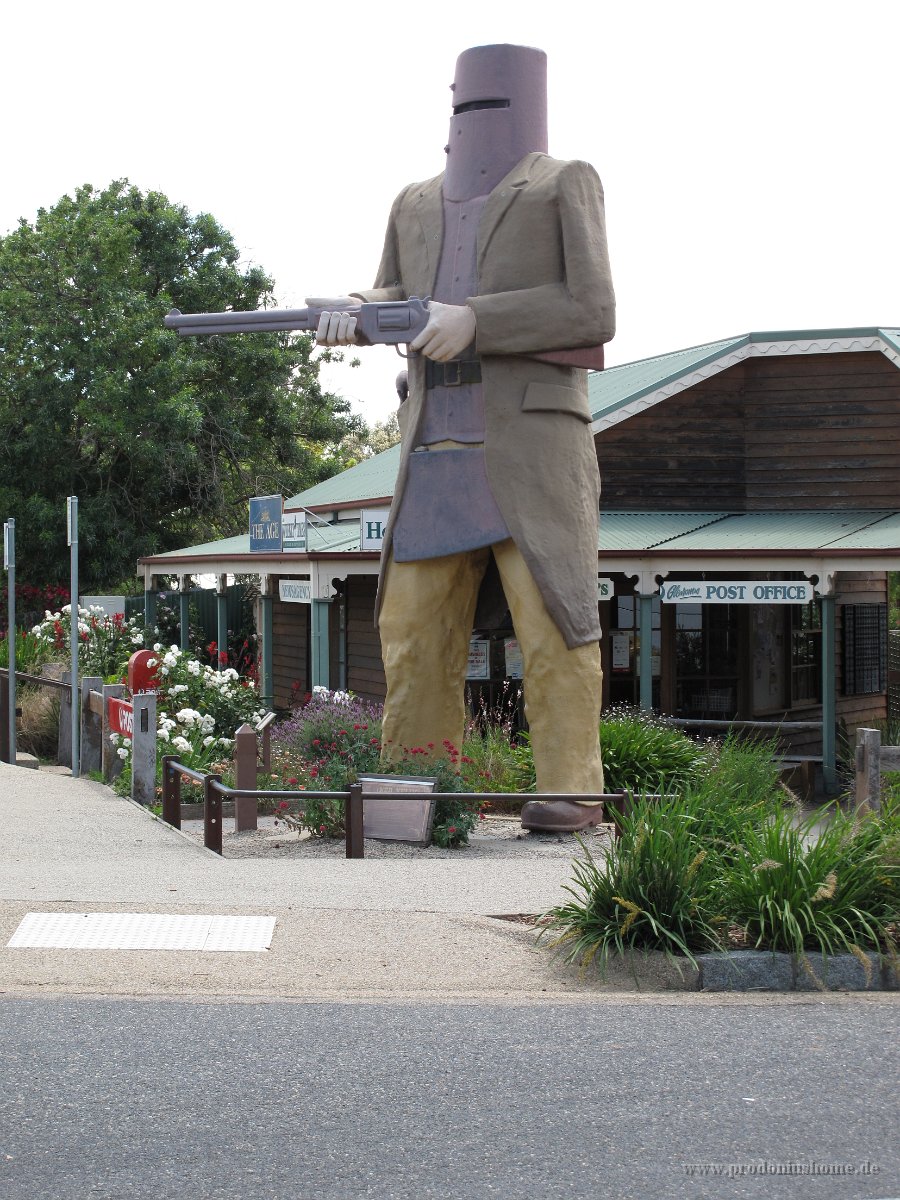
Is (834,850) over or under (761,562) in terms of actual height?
under

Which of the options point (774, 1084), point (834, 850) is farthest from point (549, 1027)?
point (834, 850)

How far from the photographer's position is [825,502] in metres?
16.4

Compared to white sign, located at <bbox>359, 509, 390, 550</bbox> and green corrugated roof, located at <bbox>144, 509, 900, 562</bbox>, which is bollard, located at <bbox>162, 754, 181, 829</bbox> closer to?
green corrugated roof, located at <bbox>144, 509, 900, 562</bbox>

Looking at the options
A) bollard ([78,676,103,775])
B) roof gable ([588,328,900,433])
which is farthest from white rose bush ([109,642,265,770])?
roof gable ([588,328,900,433])

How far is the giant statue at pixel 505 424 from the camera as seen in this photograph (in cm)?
894

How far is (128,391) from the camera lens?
1000 inches

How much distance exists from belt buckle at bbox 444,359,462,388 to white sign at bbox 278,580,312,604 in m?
7.05

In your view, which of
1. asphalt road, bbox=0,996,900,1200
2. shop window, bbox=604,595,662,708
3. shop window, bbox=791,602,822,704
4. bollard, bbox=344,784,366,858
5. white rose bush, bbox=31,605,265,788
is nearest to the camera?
asphalt road, bbox=0,996,900,1200

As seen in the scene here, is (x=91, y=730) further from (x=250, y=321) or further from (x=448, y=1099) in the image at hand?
(x=448, y=1099)

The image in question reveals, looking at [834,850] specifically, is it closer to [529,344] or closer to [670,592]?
[529,344]

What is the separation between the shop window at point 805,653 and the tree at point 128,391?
12455mm

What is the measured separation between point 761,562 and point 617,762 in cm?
375

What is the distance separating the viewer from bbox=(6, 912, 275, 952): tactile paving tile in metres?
6.02

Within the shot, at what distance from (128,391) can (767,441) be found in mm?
12847
